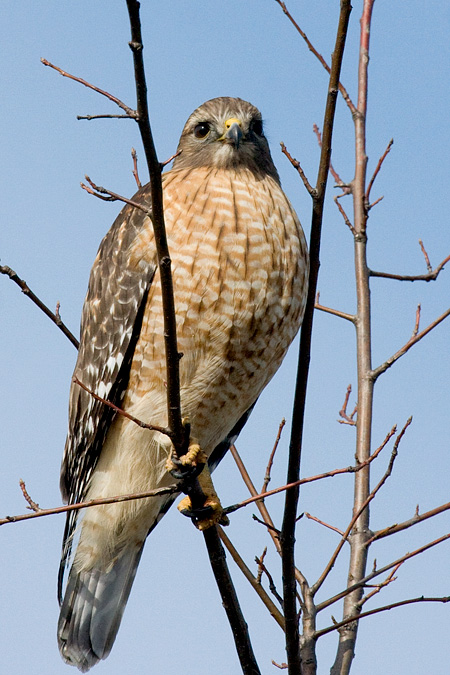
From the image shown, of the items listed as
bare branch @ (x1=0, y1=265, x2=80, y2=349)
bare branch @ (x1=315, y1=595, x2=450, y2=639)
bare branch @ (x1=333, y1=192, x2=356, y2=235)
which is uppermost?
bare branch @ (x1=333, y1=192, x2=356, y2=235)

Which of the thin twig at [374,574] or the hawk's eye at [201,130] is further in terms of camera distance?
the hawk's eye at [201,130]

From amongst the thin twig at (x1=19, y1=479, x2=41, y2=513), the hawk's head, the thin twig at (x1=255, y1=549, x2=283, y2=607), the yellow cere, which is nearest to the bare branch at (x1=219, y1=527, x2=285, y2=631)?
the thin twig at (x1=255, y1=549, x2=283, y2=607)

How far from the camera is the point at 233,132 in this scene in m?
4.33

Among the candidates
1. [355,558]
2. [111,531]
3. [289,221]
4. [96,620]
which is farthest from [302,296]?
[96,620]

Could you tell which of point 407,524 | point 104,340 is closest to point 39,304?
point 104,340

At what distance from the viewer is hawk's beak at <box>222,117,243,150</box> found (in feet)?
14.1

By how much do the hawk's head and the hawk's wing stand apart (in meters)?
0.42

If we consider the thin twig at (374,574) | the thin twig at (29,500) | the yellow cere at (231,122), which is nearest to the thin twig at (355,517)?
the thin twig at (374,574)

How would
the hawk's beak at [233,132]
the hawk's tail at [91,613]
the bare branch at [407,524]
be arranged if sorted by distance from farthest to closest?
the hawk's tail at [91,613] → the hawk's beak at [233,132] → the bare branch at [407,524]

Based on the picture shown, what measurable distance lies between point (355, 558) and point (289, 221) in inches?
64.8

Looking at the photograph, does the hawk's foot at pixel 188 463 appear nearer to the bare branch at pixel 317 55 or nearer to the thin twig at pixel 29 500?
the thin twig at pixel 29 500

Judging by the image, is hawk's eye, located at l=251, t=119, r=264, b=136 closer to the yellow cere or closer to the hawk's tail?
the yellow cere

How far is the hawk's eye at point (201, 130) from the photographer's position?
4.59 meters

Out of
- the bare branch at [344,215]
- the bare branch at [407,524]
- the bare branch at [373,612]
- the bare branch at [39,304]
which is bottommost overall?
the bare branch at [373,612]
